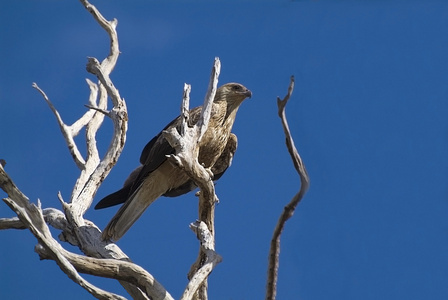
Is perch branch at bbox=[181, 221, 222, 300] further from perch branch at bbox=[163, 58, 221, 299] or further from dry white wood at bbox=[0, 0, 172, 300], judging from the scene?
dry white wood at bbox=[0, 0, 172, 300]

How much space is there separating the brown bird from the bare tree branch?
1413mm

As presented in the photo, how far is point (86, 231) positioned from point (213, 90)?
1.22 meters

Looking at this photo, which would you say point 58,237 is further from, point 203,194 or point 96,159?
point 203,194

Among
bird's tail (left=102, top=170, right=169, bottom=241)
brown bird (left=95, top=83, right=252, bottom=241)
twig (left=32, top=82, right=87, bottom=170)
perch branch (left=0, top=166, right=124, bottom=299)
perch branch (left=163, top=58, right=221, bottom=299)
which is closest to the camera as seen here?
perch branch (left=0, top=166, right=124, bottom=299)

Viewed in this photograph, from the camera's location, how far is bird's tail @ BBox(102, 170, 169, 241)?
523 cm

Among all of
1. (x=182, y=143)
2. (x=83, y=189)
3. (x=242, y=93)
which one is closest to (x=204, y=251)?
(x=182, y=143)

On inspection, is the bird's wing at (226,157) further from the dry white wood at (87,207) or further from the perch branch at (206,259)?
the perch branch at (206,259)

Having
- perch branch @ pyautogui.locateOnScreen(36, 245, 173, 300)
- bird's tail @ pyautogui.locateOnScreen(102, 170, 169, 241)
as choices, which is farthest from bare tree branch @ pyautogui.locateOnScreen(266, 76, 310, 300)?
bird's tail @ pyautogui.locateOnScreen(102, 170, 169, 241)

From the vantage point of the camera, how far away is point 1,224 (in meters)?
5.39

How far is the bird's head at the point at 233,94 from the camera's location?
634 cm

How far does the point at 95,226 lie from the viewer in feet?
17.1

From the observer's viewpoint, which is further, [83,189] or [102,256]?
[83,189]

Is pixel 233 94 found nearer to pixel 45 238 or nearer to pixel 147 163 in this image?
pixel 147 163

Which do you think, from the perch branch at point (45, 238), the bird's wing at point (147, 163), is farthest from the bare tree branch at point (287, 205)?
the bird's wing at point (147, 163)
